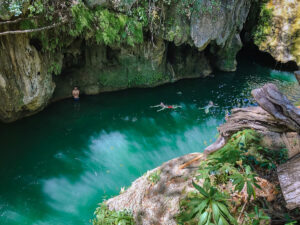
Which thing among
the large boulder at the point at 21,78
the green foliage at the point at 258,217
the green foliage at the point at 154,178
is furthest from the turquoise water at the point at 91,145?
the green foliage at the point at 258,217

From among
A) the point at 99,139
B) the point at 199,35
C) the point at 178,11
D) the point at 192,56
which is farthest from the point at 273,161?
the point at 192,56

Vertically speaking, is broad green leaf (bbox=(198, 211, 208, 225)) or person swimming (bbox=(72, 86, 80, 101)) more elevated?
broad green leaf (bbox=(198, 211, 208, 225))

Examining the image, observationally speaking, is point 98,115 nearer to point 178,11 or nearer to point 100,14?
point 100,14

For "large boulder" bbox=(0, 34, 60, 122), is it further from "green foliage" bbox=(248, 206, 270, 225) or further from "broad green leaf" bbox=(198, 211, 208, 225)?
"green foliage" bbox=(248, 206, 270, 225)

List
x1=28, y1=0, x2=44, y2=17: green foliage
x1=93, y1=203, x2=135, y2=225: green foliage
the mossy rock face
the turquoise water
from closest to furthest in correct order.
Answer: x1=93, y1=203, x2=135, y2=225: green foliage → the turquoise water → x1=28, y1=0, x2=44, y2=17: green foliage → the mossy rock face

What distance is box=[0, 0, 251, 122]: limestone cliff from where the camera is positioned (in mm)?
6766

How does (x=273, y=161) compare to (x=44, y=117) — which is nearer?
(x=273, y=161)

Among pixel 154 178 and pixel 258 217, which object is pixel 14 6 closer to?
pixel 154 178

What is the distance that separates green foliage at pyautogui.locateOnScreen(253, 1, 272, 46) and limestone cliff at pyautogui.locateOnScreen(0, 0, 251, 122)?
8.59ft

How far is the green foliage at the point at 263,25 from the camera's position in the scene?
1419cm

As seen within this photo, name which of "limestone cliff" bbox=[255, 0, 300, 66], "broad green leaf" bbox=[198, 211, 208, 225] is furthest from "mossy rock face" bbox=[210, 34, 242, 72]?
"broad green leaf" bbox=[198, 211, 208, 225]

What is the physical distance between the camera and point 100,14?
730 centimetres

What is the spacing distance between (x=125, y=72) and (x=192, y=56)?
15.3ft

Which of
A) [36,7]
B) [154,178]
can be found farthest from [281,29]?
[154,178]
